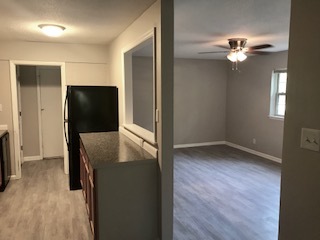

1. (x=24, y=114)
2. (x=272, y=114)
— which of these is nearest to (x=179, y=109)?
(x=272, y=114)

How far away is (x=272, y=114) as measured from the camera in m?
5.93

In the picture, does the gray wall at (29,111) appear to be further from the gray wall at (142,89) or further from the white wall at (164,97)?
the white wall at (164,97)

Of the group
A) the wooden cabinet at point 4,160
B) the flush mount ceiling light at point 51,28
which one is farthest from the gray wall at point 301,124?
the wooden cabinet at point 4,160

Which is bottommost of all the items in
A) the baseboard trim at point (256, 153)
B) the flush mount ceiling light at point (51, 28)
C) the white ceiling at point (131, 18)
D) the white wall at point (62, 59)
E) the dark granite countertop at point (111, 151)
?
the baseboard trim at point (256, 153)

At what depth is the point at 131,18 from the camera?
3.01 m

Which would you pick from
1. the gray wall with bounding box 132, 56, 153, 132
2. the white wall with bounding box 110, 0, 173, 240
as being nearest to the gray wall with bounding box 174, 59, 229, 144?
the gray wall with bounding box 132, 56, 153, 132

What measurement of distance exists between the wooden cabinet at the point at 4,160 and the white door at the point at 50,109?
1.44 m

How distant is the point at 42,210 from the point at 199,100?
15.9ft

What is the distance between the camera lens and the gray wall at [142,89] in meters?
6.48

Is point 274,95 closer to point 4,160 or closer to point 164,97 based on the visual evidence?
point 164,97

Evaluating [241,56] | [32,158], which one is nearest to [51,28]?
[241,56]

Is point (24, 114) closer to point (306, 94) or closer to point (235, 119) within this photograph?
point (235, 119)

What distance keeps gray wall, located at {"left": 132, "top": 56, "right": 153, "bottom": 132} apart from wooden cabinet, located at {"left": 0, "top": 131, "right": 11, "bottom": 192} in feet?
9.64

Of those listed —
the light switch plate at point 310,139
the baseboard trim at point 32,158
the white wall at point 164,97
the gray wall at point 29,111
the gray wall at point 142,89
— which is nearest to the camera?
the light switch plate at point 310,139
